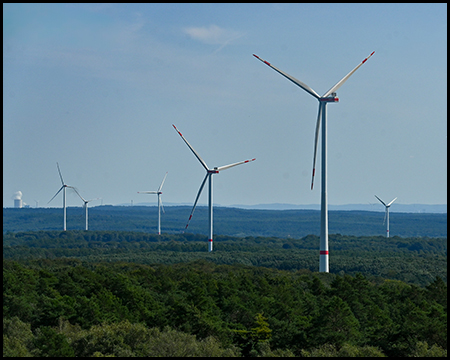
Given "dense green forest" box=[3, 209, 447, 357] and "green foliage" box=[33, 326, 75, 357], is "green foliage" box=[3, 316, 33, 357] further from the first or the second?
"green foliage" box=[33, 326, 75, 357]

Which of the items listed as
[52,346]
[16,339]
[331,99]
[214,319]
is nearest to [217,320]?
[214,319]

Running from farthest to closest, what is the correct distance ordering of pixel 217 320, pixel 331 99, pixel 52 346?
pixel 331 99 < pixel 217 320 < pixel 52 346

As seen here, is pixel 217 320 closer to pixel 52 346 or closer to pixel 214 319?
pixel 214 319

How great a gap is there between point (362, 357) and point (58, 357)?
744 inches

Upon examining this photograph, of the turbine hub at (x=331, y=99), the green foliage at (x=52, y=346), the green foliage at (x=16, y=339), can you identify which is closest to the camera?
the green foliage at (x=16, y=339)

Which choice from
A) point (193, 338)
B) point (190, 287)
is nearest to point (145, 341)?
point (193, 338)

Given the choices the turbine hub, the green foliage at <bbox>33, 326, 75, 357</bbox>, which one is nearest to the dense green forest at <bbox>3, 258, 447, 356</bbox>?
the green foliage at <bbox>33, 326, 75, 357</bbox>

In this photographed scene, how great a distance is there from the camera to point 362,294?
71.2 m

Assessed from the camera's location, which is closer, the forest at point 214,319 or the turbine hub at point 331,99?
the forest at point 214,319

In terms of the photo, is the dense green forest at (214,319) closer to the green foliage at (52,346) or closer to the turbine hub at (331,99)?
the green foliage at (52,346)

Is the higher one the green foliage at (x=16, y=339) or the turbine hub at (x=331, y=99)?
the turbine hub at (x=331, y=99)

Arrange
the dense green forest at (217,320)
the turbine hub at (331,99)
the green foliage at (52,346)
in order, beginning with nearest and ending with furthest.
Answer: the green foliage at (52,346)
the dense green forest at (217,320)
the turbine hub at (331,99)

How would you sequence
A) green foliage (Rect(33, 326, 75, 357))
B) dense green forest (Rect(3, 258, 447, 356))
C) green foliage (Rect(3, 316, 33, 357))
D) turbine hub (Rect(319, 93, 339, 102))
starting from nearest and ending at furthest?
green foliage (Rect(3, 316, 33, 357)) < green foliage (Rect(33, 326, 75, 357)) < dense green forest (Rect(3, 258, 447, 356)) < turbine hub (Rect(319, 93, 339, 102))

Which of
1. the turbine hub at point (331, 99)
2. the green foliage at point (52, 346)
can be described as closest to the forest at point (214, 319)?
the green foliage at point (52, 346)
